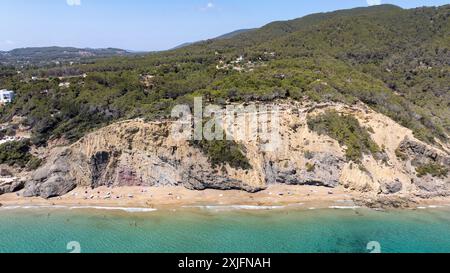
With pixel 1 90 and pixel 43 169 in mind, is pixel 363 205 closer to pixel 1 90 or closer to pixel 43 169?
pixel 43 169

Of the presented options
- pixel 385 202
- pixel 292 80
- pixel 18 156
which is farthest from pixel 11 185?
pixel 385 202

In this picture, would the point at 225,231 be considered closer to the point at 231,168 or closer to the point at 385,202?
the point at 231,168

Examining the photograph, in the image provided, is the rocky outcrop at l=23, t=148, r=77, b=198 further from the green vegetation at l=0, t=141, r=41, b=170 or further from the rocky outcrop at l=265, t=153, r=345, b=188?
the rocky outcrop at l=265, t=153, r=345, b=188

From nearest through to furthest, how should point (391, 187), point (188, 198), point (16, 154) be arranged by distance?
point (391, 187)
point (188, 198)
point (16, 154)

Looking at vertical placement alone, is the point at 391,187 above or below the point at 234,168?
below

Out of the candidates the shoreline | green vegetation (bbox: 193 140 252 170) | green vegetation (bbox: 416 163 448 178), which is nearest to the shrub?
the shoreline

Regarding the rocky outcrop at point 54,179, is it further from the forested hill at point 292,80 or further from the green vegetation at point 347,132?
the green vegetation at point 347,132

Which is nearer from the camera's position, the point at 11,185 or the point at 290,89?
the point at 11,185
